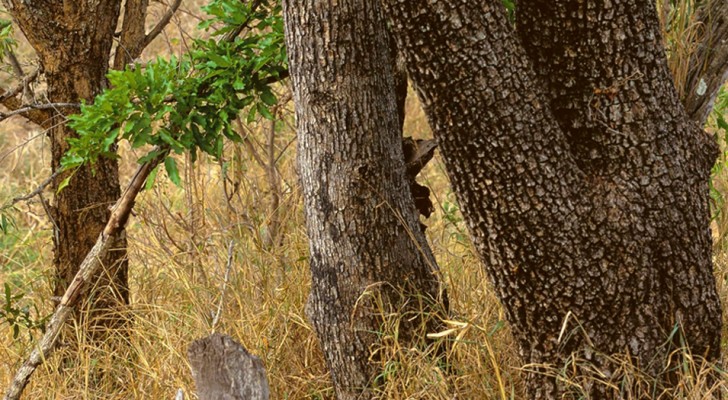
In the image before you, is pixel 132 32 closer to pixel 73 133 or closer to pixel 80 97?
pixel 80 97

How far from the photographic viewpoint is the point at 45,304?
4199mm

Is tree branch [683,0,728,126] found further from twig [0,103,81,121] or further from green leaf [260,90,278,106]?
twig [0,103,81,121]

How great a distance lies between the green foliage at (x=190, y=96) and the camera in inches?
124

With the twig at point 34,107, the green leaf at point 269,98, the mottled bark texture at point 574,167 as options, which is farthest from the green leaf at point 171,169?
the mottled bark texture at point 574,167

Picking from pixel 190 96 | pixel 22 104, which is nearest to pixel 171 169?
pixel 190 96

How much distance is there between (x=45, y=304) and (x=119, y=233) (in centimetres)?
68

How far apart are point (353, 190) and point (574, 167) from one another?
2.54 feet

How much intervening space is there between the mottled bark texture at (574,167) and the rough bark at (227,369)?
0.78 m

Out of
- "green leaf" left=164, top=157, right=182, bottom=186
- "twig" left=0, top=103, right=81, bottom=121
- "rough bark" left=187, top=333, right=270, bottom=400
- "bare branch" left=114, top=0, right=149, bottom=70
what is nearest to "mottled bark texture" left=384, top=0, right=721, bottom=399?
"rough bark" left=187, top=333, right=270, bottom=400

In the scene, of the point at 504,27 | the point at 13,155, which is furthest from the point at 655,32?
the point at 13,155

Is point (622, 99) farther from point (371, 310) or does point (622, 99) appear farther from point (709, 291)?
point (371, 310)

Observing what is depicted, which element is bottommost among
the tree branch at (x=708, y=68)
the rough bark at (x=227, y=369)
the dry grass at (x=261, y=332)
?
the dry grass at (x=261, y=332)

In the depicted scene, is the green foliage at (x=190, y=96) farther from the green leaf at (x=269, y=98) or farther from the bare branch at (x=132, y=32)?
the bare branch at (x=132, y=32)

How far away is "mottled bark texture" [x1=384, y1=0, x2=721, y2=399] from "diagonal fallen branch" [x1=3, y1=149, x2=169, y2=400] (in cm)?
139
